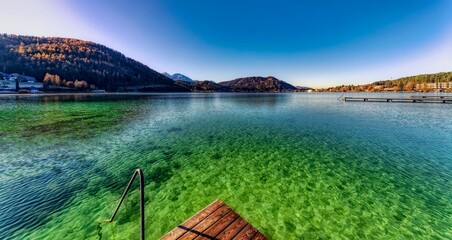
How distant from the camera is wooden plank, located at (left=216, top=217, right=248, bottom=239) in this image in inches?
207

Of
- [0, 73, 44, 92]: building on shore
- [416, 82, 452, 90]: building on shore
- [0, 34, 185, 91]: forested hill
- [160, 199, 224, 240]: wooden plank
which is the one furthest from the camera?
[416, 82, 452, 90]: building on shore

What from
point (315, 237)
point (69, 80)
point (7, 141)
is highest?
point (69, 80)

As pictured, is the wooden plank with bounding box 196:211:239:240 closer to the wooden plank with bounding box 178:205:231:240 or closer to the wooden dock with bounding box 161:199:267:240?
the wooden dock with bounding box 161:199:267:240

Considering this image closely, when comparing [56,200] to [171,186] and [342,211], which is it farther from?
[342,211]

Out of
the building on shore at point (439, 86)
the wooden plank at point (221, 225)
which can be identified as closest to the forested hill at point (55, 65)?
the wooden plank at point (221, 225)

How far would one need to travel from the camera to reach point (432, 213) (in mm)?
7793

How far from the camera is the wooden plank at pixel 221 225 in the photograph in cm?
532

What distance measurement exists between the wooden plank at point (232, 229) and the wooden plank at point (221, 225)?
0.09 m

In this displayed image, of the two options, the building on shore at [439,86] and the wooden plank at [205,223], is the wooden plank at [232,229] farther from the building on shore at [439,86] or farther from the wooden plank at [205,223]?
the building on shore at [439,86]

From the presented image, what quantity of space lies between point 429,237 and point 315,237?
13.3 feet

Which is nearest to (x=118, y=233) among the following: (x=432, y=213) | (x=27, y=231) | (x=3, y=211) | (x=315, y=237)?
(x=27, y=231)

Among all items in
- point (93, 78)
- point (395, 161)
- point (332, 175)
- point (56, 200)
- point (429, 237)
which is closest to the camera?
point (429, 237)

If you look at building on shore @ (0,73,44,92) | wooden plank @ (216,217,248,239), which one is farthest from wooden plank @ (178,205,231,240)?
building on shore @ (0,73,44,92)

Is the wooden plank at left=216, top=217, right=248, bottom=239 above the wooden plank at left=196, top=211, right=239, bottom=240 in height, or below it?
below
